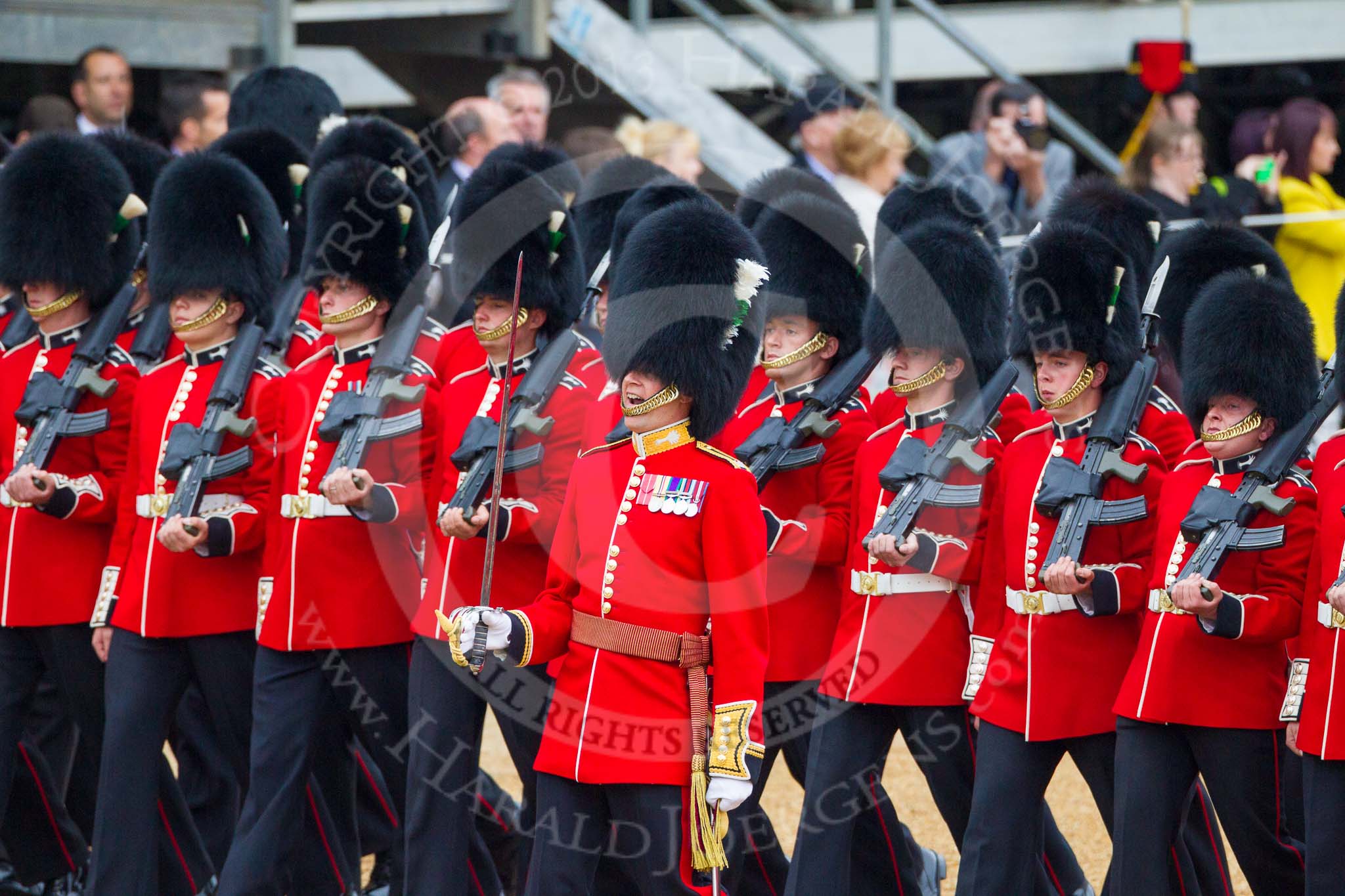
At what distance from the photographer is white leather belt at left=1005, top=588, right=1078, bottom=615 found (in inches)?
151

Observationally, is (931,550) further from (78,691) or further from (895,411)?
(78,691)

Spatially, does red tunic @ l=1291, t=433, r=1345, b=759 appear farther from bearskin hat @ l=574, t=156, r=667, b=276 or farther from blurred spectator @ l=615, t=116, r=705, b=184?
blurred spectator @ l=615, t=116, r=705, b=184

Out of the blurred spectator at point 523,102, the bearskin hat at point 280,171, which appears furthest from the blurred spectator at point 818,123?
the bearskin hat at point 280,171

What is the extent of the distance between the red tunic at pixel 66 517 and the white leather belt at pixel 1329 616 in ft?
8.53

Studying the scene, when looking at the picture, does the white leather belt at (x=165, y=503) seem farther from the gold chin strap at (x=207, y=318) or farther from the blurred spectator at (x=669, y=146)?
the blurred spectator at (x=669, y=146)

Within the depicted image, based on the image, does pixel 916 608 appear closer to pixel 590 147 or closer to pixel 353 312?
pixel 353 312

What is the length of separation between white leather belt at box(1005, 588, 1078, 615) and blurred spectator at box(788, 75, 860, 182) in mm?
2637

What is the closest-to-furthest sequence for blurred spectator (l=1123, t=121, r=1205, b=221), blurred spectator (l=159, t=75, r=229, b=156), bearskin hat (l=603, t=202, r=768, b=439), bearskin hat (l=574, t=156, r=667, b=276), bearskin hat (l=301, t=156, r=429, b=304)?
1. bearskin hat (l=603, t=202, r=768, b=439)
2. bearskin hat (l=301, t=156, r=429, b=304)
3. bearskin hat (l=574, t=156, r=667, b=276)
4. blurred spectator (l=1123, t=121, r=1205, b=221)
5. blurred spectator (l=159, t=75, r=229, b=156)

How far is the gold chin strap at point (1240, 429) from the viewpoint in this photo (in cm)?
372

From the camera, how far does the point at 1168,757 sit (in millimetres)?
3686

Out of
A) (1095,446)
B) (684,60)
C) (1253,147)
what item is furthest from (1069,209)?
(684,60)

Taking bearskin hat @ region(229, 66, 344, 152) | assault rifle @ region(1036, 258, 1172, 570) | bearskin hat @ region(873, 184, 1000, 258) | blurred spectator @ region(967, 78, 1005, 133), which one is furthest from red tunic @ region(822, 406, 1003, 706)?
blurred spectator @ region(967, 78, 1005, 133)

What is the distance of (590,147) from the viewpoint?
630cm

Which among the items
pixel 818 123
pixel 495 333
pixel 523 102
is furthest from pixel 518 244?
pixel 818 123
